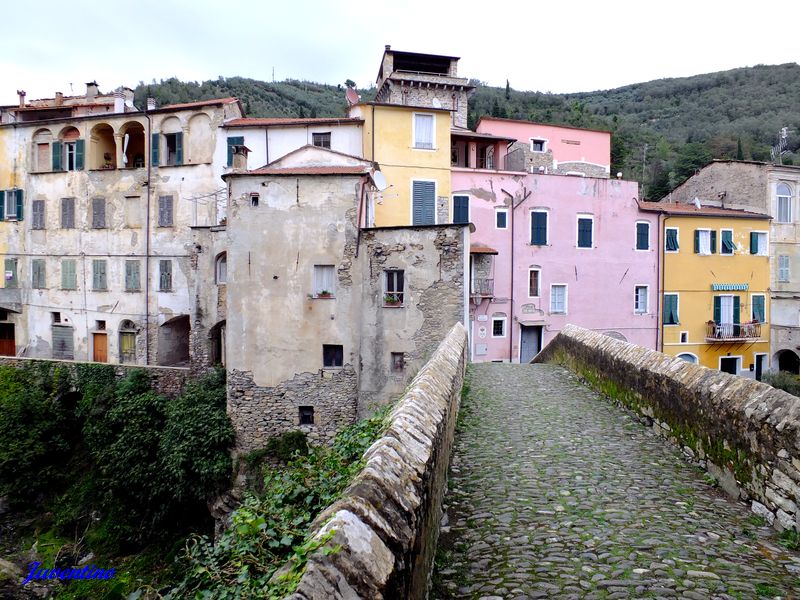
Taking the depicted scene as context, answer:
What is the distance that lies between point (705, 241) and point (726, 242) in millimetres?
1424

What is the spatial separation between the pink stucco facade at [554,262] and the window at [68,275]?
23.4m

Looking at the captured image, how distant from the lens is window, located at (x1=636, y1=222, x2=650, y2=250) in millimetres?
31656

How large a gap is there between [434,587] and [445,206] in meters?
25.5

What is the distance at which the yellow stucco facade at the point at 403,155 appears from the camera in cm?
2722

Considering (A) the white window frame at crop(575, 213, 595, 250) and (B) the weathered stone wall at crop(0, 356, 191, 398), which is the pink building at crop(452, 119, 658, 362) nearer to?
(A) the white window frame at crop(575, 213, 595, 250)

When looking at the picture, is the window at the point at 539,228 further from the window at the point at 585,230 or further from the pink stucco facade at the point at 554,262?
the window at the point at 585,230

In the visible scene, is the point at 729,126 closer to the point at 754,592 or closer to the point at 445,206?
the point at 445,206

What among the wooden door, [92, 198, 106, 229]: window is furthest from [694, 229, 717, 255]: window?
the wooden door

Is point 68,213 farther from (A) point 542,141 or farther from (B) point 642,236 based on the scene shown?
(B) point 642,236

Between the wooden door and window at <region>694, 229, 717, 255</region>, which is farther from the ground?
window at <region>694, 229, 717, 255</region>

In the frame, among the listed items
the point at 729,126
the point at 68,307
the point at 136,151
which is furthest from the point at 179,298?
the point at 729,126

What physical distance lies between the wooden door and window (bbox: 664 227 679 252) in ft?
113

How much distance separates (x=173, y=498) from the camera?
21547mm

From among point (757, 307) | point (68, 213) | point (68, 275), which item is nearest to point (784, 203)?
point (757, 307)
